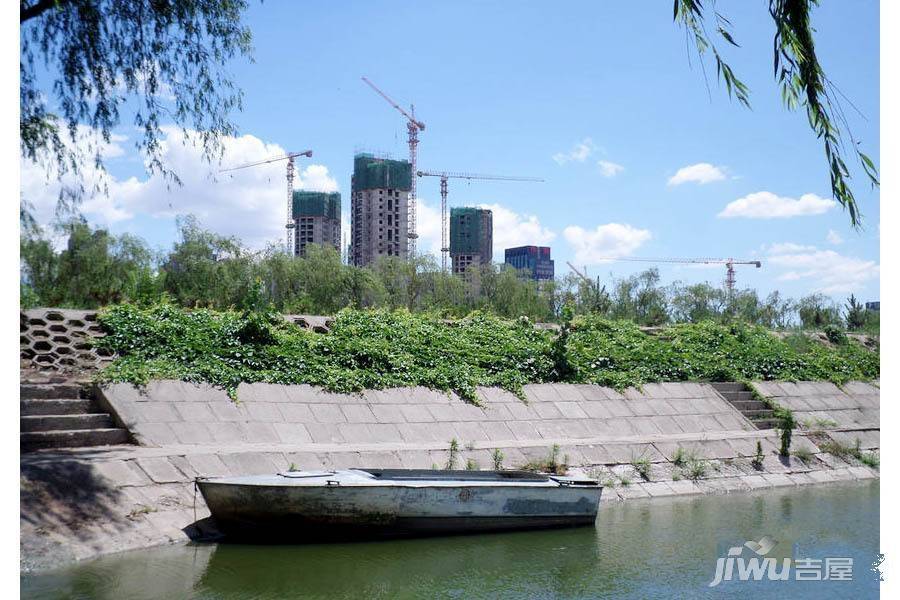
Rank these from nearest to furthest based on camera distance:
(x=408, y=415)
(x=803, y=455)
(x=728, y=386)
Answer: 1. (x=408, y=415)
2. (x=803, y=455)
3. (x=728, y=386)

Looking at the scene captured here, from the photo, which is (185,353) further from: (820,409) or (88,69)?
(820,409)

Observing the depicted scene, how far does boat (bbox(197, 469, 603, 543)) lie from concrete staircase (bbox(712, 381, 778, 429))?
27.6 ft

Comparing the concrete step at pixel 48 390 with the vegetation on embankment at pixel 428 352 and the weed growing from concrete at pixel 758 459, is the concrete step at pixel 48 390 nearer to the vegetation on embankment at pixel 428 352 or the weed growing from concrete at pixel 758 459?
the vegetation on embankment at pixel 428 352

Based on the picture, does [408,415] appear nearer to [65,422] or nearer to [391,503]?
[391,503]

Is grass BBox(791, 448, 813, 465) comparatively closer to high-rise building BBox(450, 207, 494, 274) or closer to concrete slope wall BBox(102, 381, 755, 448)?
concrete slope wall BBox(102, 381, 755, 448)

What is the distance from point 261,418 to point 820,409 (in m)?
13.6

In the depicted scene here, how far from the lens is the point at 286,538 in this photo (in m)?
9.51

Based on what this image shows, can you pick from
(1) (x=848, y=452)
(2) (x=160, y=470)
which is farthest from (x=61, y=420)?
(1) (x=848, y=452)

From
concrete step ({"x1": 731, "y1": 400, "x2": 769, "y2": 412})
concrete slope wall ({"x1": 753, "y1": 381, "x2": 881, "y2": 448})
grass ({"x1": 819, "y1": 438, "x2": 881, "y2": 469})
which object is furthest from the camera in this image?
concrete step ({"x1": 731, "y1": 400, "x2": 769, "y2": 412})

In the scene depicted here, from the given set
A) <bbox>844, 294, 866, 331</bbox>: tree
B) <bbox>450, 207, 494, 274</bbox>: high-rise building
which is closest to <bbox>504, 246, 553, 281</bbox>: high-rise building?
<bbox>450, 207, 494, 274</bbox>: high-rise building

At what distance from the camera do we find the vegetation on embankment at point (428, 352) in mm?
13297

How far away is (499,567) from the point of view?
30.3 feet

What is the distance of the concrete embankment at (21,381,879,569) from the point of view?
9.03m

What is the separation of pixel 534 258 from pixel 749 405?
13516cm
